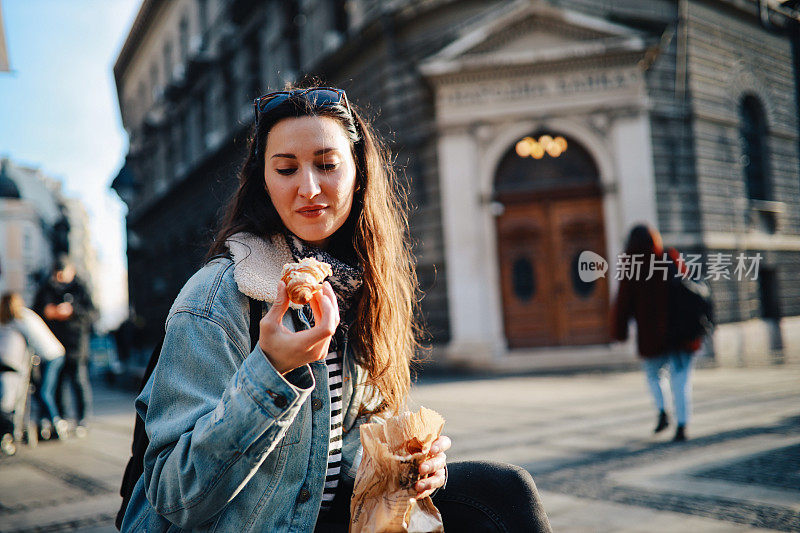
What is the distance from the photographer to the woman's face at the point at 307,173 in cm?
140

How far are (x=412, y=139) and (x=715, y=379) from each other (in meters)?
6.71

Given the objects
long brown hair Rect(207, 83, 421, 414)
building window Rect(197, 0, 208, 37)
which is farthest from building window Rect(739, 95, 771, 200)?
building window Rect(197, 0, 208, 37)

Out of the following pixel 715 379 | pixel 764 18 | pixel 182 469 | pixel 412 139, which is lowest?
pixel 715 379

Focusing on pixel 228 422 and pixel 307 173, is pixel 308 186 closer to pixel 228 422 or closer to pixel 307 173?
pixel 307 173

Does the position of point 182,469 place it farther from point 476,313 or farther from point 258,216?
Answer: point 476,313

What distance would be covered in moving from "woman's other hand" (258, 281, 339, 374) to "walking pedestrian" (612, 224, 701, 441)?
457 centimetres

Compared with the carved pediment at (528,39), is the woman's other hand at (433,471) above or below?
below

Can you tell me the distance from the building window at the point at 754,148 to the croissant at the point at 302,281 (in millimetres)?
10682

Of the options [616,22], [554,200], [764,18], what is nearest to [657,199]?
[554,200]

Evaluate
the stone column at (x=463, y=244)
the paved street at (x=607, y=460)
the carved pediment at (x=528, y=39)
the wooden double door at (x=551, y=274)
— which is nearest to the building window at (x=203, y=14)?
the carved pediment at (x=528, y=39)

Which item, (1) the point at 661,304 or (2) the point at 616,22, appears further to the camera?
(2) the point at 616,22

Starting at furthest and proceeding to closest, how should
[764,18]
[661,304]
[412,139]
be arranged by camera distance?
[412,139], [661,304], [764,18]

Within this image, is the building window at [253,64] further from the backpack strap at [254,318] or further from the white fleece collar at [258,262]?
the backpack strap at [254,318]

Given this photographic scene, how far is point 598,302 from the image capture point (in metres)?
10.7
